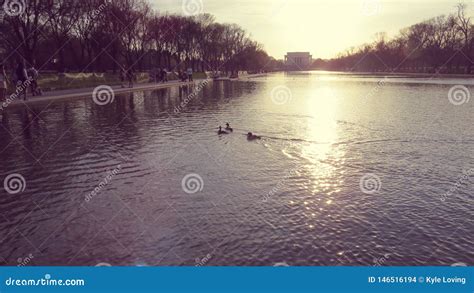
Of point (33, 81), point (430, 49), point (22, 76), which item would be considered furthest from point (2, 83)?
point (430, 49)

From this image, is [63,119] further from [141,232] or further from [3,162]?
[141,232]

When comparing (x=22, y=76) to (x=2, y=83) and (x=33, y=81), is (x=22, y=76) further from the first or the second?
(x=33, y=81)

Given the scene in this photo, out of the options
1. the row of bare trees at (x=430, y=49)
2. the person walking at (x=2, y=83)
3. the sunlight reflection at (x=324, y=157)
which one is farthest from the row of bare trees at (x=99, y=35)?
the row of bare trees at (x=430, y=49)

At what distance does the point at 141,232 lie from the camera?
7.18 m

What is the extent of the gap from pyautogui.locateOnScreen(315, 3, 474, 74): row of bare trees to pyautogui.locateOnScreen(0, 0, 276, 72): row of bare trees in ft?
173

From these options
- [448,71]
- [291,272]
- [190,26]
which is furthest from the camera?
[448,71]

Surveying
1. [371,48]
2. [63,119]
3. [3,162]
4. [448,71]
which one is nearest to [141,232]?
[3,162]

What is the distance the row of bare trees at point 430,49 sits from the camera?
3600 inches

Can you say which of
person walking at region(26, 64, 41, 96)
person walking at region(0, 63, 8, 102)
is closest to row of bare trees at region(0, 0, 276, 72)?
person walking at region(26, 64, 41, 96)

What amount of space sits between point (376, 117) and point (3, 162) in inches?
728

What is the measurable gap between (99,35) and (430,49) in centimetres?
8083

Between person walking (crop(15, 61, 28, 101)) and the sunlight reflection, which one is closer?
the sunlight reflection

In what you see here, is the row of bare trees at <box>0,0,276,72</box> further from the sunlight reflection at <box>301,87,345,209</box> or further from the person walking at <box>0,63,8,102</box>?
the sunlight reflection at <box>301,87,345,209</box>

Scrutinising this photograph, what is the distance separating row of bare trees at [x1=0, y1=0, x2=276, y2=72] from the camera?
43500 mm
